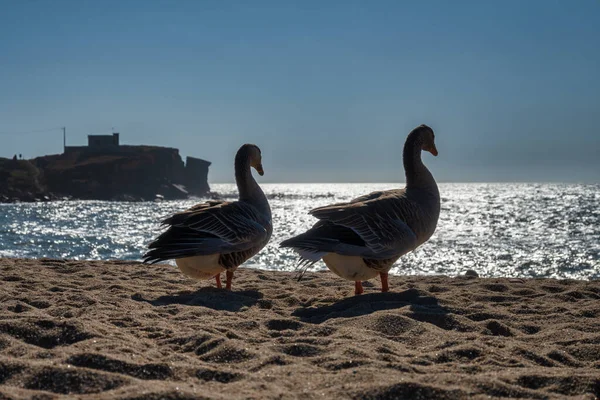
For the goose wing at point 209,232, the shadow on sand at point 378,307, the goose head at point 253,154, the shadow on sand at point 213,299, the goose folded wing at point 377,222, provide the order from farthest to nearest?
the goose head at point 253,154
the goose wing at point 209,232
the goose folded wing at point 377,222
the shadow on sand at point 213,299
the shadow on sand at point 378,307

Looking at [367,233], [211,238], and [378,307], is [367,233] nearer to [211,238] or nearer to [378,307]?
[378,307]

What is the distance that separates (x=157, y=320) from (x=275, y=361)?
1.84 meters

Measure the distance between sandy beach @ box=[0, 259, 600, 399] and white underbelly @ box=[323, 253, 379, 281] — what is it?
0.35 metres

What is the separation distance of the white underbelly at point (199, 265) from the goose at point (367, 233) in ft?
4.07

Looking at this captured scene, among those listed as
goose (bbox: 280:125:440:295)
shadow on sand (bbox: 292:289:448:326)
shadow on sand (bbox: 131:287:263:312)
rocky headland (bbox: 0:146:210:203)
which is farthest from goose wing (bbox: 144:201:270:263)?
rocky headland (bbox: 0:146:210:203)

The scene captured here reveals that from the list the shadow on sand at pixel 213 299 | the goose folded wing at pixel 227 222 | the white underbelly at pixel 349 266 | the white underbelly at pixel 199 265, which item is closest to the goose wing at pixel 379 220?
the white underbelly at pixel 349 266

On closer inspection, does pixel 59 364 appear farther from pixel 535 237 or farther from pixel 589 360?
pixel 535 237

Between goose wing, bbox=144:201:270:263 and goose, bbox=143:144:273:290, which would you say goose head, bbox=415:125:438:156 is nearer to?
goose, bbox=143:144:273:290

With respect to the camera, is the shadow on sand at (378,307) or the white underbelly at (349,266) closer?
the shadow on sand at (378,307)

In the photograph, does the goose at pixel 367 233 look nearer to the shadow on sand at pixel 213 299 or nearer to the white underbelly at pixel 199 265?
the shadow on sand at pixel 213 299

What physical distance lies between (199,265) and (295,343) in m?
3.47

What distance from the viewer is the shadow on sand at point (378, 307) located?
579 cm

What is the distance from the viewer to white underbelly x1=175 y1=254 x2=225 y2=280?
7656 mm

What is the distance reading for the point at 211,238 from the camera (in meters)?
7.52
